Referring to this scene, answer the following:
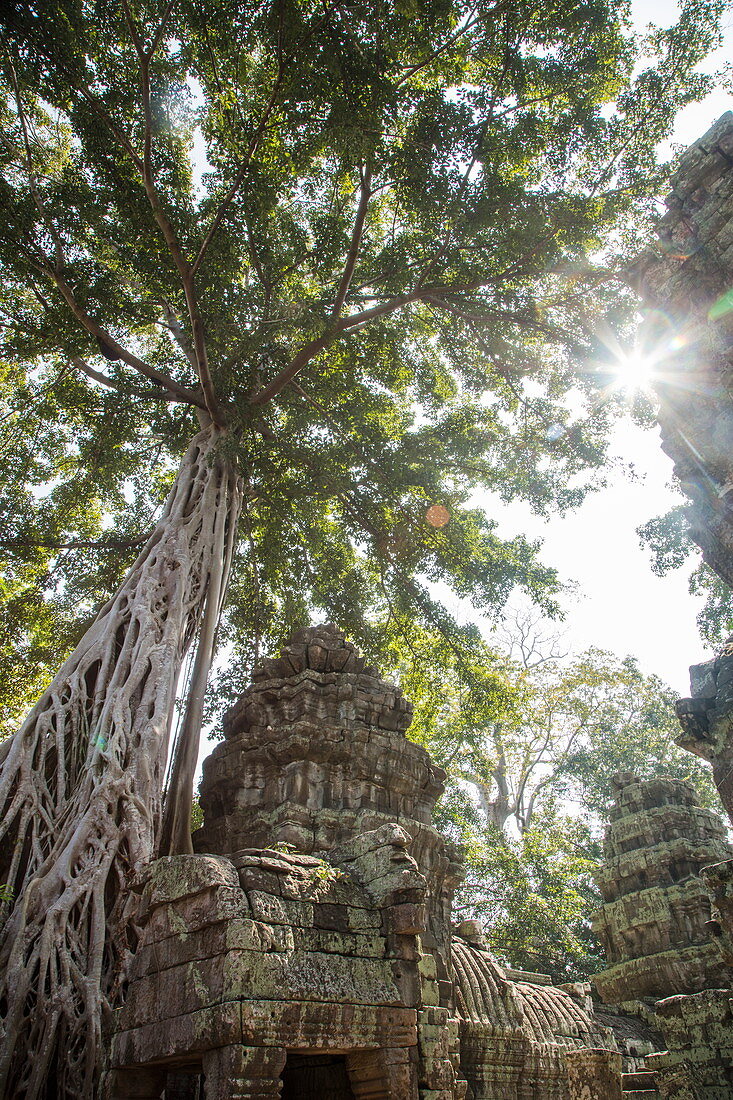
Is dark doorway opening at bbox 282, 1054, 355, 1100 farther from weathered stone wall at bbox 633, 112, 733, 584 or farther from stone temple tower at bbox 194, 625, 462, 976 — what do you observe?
weathered stone wall at bbox 633, 112, 733, 584

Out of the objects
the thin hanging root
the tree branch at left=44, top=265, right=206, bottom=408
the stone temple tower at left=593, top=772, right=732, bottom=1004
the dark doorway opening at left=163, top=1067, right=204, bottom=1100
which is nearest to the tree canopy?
the tree branch at left=44, top=265, right=206, bottom=408

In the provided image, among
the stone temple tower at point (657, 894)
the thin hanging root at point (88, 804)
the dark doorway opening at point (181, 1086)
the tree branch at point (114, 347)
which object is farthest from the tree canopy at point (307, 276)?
the dark doorway opening at point (181, 1086)

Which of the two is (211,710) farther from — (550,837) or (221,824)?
(550,837)

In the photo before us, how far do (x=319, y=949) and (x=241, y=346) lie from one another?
6657 mm

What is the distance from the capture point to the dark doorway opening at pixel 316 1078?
400 centimetres

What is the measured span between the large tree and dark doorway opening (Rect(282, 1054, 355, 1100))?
1.15 metres

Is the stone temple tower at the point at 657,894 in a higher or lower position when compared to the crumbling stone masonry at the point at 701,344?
lower

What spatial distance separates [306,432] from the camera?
10008 mm

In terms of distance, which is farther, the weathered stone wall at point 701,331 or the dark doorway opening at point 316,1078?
the weathered stone wall at point 701,331

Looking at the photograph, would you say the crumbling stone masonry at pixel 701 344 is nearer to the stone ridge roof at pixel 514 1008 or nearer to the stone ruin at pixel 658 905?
the stone ridge roof at pixel 514 1008

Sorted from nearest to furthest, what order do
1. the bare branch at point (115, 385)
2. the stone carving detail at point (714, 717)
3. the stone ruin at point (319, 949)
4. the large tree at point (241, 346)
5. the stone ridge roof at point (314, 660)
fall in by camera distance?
the stone ruin at point (319, 949)
the large tree at point (241, 346)
the stone carving detail at point (714, 717)
the stone ridge roof at point (314, 660)
the bare branch at point (115, 385)

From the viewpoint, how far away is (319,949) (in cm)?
325

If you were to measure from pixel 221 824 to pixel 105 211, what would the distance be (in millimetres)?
6529

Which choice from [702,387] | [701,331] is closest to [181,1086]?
[702,387]
